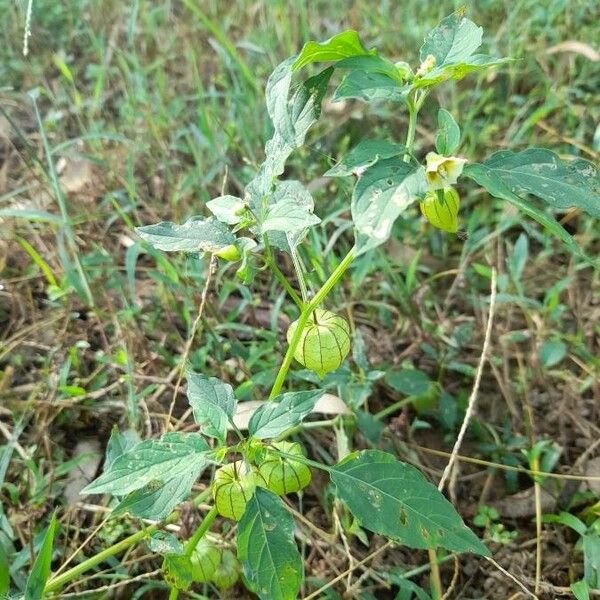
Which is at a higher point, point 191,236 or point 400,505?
point 191,236

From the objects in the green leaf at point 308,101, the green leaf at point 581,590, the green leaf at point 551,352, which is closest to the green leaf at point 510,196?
the green leaf at point 308,101

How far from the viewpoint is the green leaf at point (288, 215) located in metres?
0.96

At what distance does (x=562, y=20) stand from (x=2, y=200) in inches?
79.7

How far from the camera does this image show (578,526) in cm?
139

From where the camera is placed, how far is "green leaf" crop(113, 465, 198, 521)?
0.99 m

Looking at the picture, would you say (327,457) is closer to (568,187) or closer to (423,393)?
(423,393)

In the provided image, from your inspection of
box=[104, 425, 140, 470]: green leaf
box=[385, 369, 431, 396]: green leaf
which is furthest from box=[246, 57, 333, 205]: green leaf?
box=[385, 369, 431, 396]: green leaf

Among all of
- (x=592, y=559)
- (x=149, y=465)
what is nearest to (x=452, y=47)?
(x=149, y=465)

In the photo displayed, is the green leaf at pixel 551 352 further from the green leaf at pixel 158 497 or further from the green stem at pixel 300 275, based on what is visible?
the green leaf at pixel 158 497

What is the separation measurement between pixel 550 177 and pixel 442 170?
0.48ft

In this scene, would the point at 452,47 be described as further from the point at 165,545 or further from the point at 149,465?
the point at 165,545

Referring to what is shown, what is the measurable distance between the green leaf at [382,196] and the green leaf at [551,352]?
954 mm

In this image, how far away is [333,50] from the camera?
966 millimetres

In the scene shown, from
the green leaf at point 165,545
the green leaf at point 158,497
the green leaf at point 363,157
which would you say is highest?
the green leaf at point 363,157
